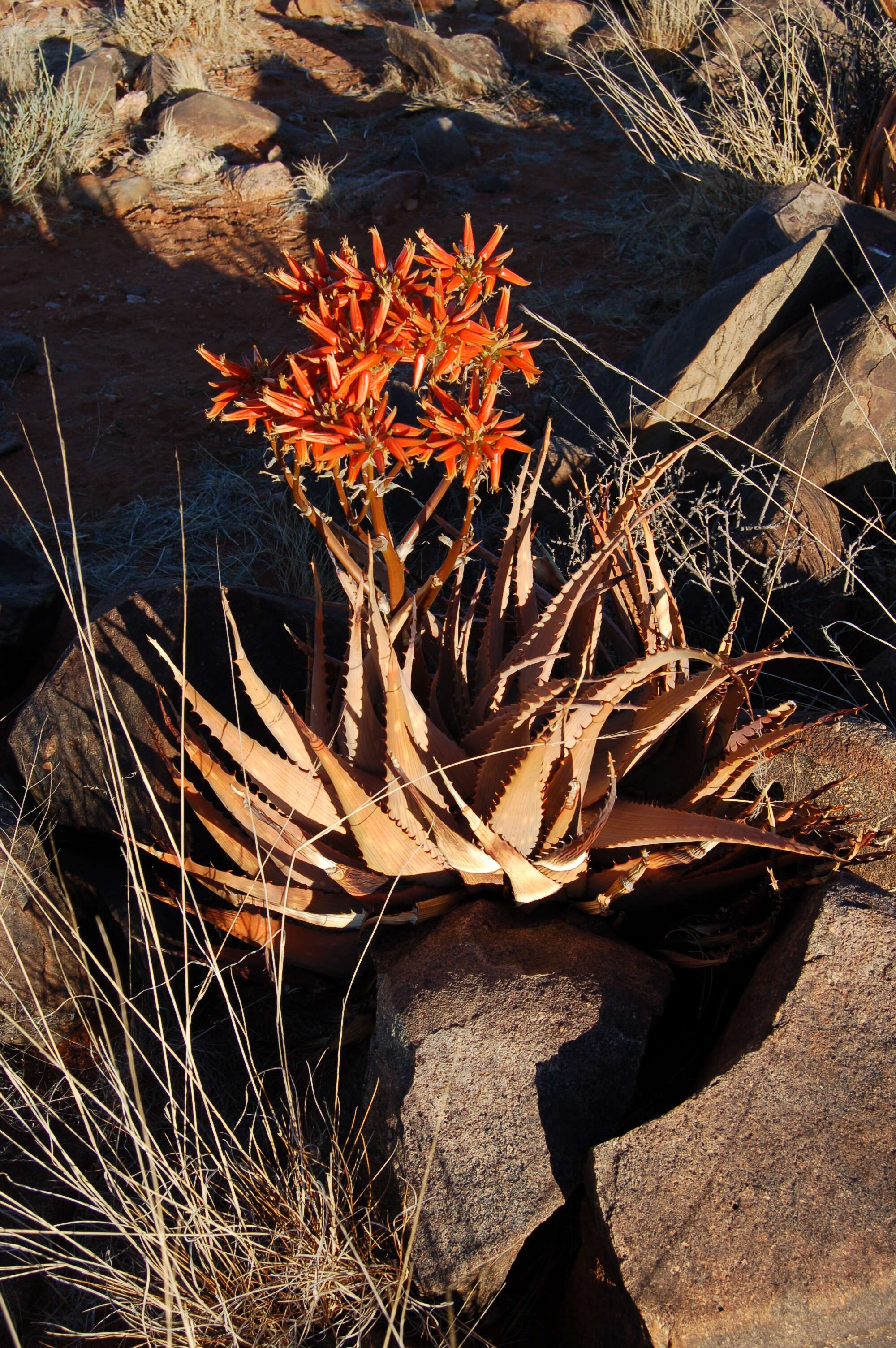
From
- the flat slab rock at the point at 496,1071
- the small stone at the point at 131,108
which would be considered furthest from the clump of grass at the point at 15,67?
the flat slab rock at the point at 496,1071

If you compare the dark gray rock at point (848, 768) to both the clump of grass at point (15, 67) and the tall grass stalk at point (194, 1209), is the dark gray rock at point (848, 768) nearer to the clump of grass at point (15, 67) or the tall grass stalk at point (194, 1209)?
the tall grass stalk at point (194, 1209)

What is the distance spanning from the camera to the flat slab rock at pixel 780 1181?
114 centimetres

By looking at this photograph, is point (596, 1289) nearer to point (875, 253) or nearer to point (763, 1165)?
point (763, 1165)

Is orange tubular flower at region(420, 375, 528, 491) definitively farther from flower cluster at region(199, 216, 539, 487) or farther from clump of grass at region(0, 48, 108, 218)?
clump of grass at region(0, 48, 108, 218)

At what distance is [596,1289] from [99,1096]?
3.44ft

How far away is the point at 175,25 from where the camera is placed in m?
8.82

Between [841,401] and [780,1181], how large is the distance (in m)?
2.45

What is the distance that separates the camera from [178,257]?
6488 mm

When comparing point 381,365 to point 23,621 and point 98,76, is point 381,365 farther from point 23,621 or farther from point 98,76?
point 98,76

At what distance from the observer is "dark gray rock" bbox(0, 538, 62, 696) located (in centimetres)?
271

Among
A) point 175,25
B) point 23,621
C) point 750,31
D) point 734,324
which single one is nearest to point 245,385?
point 23,621

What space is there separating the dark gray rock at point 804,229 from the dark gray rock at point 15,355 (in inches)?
156

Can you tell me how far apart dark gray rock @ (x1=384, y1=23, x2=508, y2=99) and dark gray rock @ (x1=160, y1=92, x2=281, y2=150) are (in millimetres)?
1426

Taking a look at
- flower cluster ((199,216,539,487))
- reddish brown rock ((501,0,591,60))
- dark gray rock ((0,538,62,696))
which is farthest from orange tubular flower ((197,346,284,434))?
reddish brown rock ((501,0,591,60))
